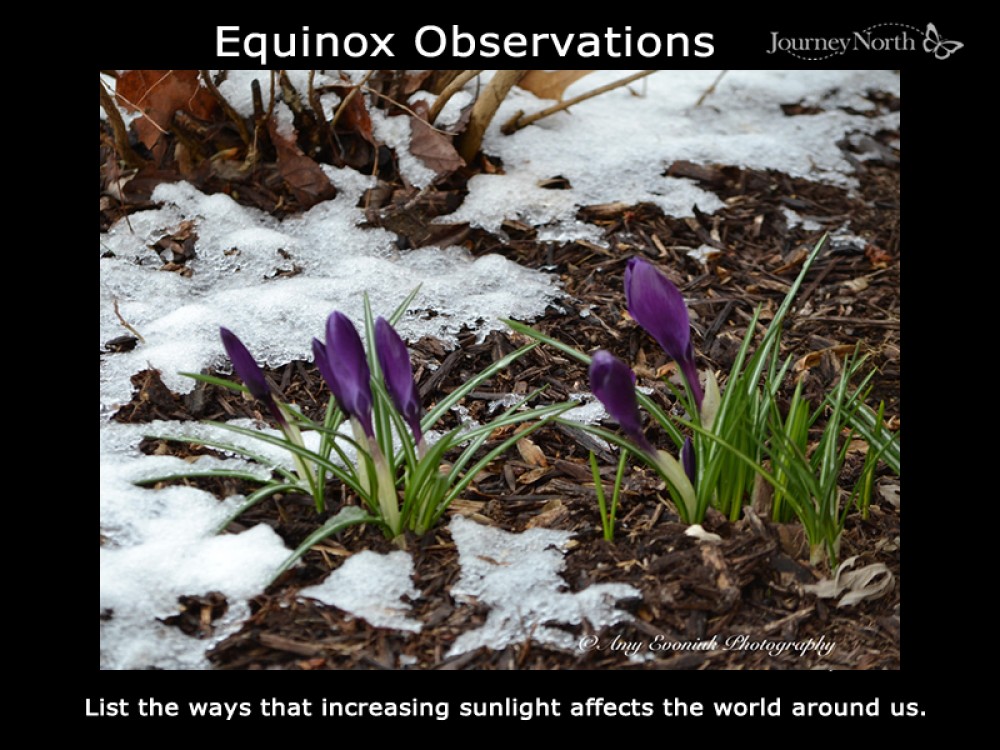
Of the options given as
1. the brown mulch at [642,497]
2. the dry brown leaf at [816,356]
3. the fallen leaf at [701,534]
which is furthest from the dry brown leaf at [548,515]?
the dry brown leaf at [816,356]

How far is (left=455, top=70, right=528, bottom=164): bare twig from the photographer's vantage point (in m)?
2.88

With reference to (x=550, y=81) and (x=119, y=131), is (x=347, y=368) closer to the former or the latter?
(x=119, y=131)

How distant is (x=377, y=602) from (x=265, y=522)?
28 cm

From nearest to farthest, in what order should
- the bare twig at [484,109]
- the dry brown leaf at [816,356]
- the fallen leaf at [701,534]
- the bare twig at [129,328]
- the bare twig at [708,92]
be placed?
the fallen leaf at [701,534] < the bare twig at [129,328] < the dry brown leaf at [816,356] < the bare twig at [484,109] < the bare twig at [708,92]

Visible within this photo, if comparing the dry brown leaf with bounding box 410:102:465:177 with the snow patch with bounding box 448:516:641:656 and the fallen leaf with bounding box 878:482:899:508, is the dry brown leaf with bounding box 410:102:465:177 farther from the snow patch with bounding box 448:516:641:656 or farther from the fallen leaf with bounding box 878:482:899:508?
the fallen leaf with bounding box 878:482:899:508

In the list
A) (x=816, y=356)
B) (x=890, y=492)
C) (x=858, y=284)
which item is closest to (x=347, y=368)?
(x=890, y=492)

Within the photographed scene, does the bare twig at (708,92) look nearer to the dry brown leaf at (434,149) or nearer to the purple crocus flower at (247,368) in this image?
the dry brown leaf at (434,149)

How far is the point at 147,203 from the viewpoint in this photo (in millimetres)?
2789

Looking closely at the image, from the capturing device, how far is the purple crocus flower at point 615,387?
5.12 feet

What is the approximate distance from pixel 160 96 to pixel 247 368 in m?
1.32

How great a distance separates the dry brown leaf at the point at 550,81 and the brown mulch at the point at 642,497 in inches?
17.2
